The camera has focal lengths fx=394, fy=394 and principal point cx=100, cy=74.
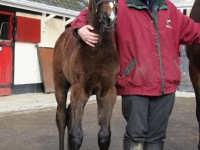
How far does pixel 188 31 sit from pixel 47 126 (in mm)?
4220

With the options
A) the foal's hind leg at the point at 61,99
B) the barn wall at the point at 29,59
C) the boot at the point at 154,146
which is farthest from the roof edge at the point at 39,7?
the boot at the point at 154,146

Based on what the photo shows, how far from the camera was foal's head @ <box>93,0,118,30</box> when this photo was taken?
2872mm

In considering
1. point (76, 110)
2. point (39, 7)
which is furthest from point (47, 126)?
point (39, 7)

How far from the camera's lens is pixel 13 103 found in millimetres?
9531

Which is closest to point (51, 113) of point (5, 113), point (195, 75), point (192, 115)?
point (5, 113)

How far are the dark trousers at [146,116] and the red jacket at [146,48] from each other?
0.28 ft

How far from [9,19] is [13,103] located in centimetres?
258

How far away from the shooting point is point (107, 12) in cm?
291

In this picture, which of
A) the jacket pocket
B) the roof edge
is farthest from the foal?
the roof edge

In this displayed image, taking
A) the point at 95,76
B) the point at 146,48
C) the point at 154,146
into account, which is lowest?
the point at 154,146

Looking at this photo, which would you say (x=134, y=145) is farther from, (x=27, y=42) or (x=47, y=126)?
(x=27, y=42)

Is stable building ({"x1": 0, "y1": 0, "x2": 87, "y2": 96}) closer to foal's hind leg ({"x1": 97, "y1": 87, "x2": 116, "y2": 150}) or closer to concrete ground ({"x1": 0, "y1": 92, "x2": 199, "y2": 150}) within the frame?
concrete ground ({"x1": 0, "y1": 92, "x2": 199, "y2": 150})

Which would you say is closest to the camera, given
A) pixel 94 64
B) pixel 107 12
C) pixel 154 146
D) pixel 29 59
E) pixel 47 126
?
pixel 107 12

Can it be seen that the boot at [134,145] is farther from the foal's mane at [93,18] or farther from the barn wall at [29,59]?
the barn wall at [29,59]
